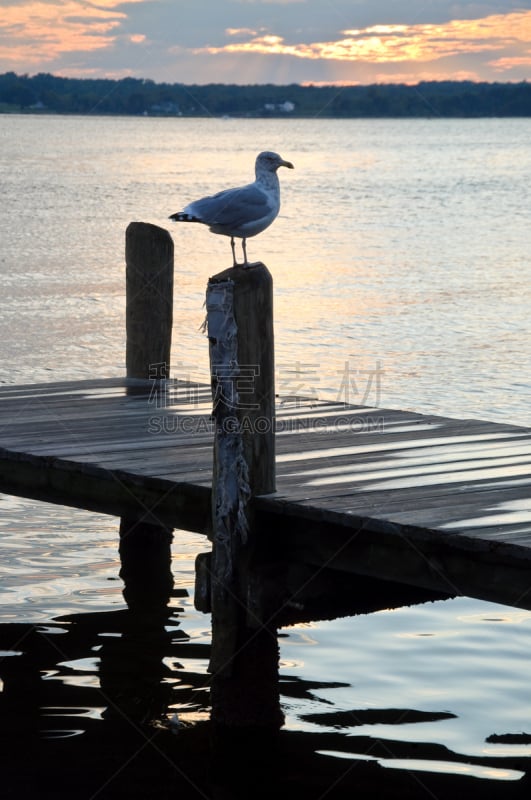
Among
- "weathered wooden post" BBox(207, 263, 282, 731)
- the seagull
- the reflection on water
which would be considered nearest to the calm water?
the reflection on water

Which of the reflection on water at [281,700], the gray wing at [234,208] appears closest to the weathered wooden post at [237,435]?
the reflection on water at [281,700]

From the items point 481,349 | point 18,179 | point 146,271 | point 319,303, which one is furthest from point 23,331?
point 18,179

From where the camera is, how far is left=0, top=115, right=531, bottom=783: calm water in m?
8.04

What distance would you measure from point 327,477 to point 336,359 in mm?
13982

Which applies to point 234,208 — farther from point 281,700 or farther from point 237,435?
point 281,700

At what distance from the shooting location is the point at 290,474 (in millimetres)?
7742

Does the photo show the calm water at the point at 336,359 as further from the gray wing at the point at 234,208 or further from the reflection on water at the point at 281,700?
the gray wing at the point at 234,208

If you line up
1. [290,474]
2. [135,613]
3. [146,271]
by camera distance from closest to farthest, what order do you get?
[290,474] → [135,613] → [146,271]

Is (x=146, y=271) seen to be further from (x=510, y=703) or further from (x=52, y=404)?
(x=510, y=703)

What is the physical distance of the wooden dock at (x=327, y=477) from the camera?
21.1 feet

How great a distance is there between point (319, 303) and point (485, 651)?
19.2m

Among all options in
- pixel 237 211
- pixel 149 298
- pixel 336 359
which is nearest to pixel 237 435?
pixel 237 211

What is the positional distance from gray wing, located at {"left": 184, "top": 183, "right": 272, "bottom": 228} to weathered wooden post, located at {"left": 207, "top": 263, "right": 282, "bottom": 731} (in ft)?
4.86

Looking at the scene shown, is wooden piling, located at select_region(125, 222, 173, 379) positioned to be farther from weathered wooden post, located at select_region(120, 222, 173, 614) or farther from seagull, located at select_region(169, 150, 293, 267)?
seagull, located at select_region(169, 150, 293, 267)
